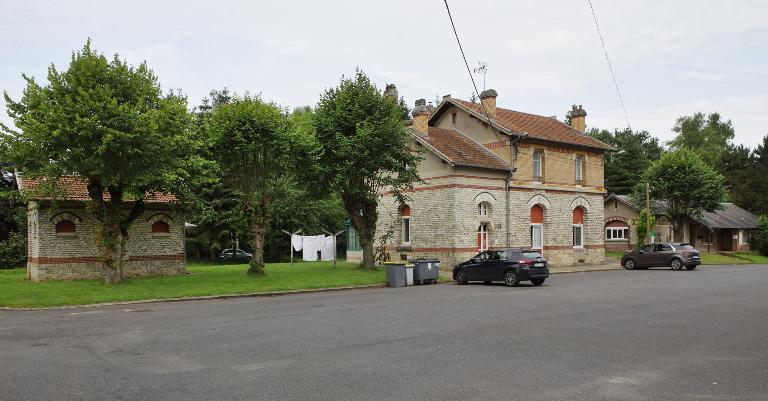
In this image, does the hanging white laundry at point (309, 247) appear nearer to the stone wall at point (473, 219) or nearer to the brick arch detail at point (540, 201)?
the stone wall at point (473, 219)

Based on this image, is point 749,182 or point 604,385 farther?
point 749,182

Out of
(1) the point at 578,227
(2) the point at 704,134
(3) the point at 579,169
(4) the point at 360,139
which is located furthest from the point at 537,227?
(2) the point at 704,134

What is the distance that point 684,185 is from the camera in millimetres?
45781

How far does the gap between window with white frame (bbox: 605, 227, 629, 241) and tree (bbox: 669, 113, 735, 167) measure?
79.3ft

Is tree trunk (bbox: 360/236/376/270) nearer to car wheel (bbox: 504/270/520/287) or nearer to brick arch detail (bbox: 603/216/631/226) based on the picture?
car wheel (bbox: 504/270/520/287)

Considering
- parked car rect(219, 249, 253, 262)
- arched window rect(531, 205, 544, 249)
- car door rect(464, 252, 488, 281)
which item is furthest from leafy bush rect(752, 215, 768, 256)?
parked car rect(219, 249, 253, 262)

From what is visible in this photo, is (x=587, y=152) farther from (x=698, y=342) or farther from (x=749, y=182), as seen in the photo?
(x=749, y=182)

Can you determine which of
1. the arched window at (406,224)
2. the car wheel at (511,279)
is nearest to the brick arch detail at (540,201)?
the arched window at (406,224)

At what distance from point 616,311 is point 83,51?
1931 centimetres

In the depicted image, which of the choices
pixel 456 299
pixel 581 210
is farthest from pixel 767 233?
pixel 456 299

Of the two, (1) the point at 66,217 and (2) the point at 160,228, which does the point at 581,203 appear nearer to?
(2) the point at 160,228

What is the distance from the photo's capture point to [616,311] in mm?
14195

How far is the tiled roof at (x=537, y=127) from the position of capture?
33750mm

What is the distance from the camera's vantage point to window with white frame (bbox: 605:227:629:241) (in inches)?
2116
